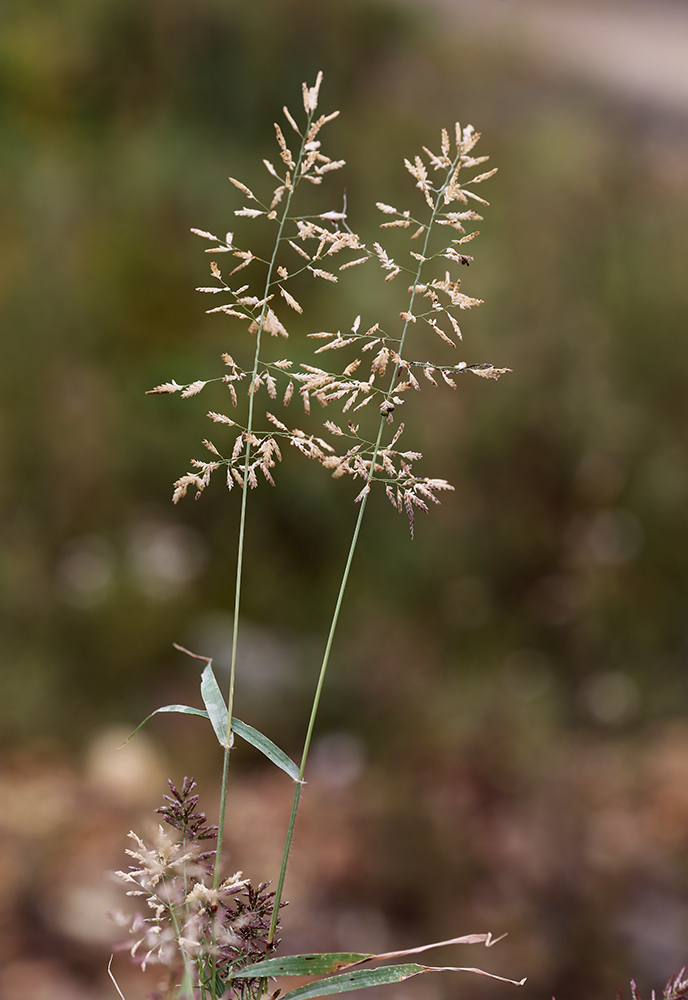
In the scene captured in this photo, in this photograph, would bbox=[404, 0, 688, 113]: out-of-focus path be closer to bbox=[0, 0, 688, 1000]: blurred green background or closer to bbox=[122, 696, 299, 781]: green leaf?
bbox=[0, 0, 688, 1000]: blurred green background

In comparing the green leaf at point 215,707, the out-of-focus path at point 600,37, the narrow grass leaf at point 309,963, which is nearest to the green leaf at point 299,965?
the narrow grass leaf at point 309,963

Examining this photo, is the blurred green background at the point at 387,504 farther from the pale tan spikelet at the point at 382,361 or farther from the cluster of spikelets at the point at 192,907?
the pale tan spikelet at the point at 382,361

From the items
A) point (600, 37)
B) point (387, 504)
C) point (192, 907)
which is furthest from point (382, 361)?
point (600, 37)

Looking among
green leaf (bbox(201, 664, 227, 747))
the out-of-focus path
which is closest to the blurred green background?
the out-of-focus path

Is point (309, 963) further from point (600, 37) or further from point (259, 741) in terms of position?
point (600, 37)

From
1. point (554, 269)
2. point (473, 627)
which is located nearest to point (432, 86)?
point (554, 269)

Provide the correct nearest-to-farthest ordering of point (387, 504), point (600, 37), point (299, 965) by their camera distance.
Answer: point (299, 965) → point (387, 504) → point (600, 37)
